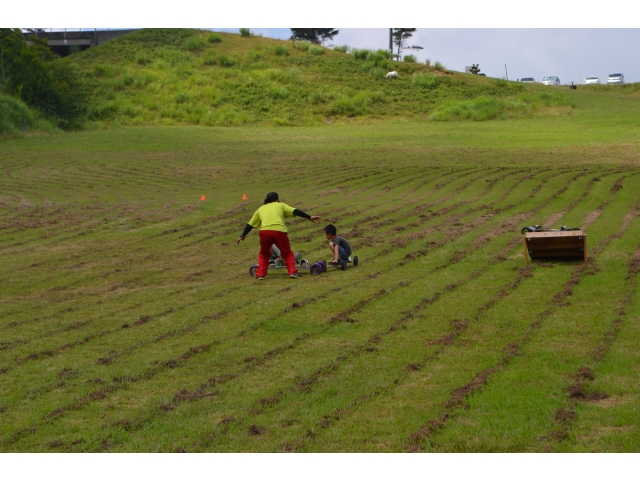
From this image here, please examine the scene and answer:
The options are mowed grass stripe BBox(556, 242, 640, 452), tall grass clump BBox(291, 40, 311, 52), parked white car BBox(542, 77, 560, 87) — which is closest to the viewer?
mowed grass stripe BBox(556, 242, 640, 452)

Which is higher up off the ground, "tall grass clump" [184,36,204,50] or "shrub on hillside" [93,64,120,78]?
"tall grass clump" [184,36,204,50]

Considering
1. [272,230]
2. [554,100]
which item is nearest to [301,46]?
[554,100]

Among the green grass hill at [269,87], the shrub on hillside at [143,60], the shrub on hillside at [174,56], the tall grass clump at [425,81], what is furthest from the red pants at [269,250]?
the shrub on hillside at [143,60]

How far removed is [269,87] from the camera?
6000 centimetres

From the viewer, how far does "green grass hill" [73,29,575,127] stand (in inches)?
2133

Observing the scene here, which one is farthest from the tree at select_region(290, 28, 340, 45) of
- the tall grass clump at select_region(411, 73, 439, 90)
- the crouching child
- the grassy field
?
the crouching child

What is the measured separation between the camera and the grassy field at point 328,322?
727 cm

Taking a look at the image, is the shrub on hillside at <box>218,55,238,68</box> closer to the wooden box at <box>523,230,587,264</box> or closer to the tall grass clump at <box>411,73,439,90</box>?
the tall grass clump at <box>411,73,439,90</box>

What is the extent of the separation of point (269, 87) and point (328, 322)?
50374 millimetres

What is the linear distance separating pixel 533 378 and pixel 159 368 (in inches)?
167

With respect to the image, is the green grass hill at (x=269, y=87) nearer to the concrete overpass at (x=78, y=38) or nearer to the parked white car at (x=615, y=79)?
the concrete overpass at (x=78, y=38)

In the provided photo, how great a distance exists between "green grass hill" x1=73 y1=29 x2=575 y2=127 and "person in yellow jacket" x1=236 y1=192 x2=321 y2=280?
38275mm

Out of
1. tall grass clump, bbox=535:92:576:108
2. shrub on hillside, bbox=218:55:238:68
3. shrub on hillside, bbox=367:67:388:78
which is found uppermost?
shrub on hillside, bbox=218:55:238:68

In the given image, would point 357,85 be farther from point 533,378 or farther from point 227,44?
point 533,378
